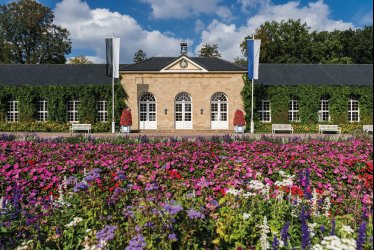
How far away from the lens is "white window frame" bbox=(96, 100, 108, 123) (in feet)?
85.7

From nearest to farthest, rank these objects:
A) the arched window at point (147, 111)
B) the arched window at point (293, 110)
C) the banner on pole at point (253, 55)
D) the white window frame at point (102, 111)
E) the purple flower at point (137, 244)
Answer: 1. the purple flower at point (137, 244)
2. the banner on pole at point (253, 55)
3. the arched window at point (147, 111)
4. the white window frame at point (102, 111)
5. the arched window at point (293, 110)

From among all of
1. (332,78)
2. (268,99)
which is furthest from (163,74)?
(332,78)

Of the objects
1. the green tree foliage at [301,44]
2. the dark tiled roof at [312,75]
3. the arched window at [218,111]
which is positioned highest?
the green tree foliage at [301,44]

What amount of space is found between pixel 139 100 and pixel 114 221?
23.0 metres

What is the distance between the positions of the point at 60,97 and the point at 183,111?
407 inches

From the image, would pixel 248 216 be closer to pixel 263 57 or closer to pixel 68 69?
pixel 68 69

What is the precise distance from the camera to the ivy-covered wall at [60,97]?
25516mm

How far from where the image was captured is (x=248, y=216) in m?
2.96

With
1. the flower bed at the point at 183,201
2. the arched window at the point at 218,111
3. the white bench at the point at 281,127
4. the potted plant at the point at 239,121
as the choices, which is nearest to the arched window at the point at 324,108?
the white bench at the point at 281,127

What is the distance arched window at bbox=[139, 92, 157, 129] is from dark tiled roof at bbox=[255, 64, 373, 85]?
9363mm

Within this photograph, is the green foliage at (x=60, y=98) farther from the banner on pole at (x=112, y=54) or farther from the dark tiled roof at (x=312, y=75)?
the dark tiled roof at (x=312, y=75)

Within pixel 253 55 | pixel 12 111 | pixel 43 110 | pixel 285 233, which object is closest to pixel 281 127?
pixel 253 55

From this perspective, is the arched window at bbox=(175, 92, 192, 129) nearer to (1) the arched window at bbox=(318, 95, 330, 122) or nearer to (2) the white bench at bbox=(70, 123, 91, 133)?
(2) the white bench at bbox=(70, 123, 91, 133)

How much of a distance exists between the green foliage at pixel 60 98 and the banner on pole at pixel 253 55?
10.5 metres
